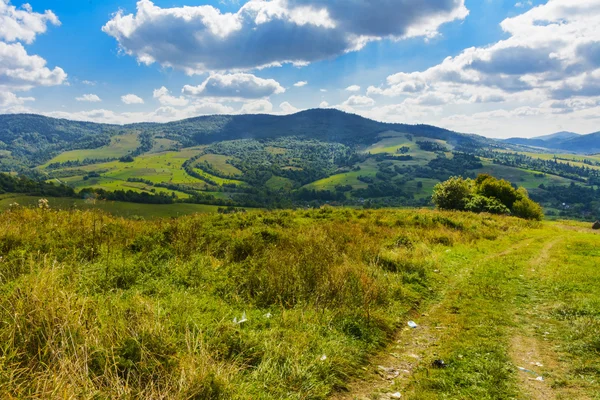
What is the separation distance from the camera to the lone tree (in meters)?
44.5

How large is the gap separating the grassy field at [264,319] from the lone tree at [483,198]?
1358 inches

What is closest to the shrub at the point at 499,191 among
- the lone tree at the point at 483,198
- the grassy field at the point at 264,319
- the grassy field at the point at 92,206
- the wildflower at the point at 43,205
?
the lone tree at the point at 483,198

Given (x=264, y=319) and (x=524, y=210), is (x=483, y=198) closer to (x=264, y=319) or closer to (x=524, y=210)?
(x=524, y=210)

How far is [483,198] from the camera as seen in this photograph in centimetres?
4544

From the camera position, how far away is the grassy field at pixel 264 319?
410 cm

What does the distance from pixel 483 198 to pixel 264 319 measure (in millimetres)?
47846

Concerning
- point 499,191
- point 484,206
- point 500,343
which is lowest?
point 484,206

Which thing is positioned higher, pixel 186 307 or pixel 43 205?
pixel 43 205

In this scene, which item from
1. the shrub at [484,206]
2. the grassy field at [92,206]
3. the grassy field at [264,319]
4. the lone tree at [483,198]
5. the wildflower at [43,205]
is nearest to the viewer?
the grassy field at [264,319]

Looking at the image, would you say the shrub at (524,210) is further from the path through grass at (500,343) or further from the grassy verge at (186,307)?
the grassy verge at (186,307)

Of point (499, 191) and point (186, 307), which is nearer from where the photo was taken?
point (186, 307)

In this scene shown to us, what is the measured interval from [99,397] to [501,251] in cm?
1968

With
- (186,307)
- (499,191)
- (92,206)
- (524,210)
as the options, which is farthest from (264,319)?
(499,191)

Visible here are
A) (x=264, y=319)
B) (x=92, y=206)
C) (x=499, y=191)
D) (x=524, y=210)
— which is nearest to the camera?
(x=264, y=319)
